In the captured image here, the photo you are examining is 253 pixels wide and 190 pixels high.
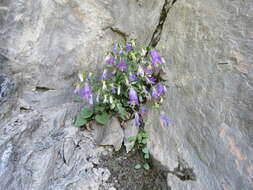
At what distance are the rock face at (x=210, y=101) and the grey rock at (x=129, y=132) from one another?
0.21 m

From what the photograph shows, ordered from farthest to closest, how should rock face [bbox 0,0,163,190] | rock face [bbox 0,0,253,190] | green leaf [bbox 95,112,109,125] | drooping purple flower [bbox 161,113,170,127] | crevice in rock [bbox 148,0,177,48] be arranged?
crevice in rock [bbox 148,0,177,48]
green leaf [bbox 95,112,109,125]
drooping purple flower [bbox 161,113,170,127]
rock face [bbox 0,0,163,190]
rock face [bbox 0,0,253,190]

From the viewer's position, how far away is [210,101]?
187cm

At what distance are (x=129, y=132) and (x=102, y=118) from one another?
382 millimetres

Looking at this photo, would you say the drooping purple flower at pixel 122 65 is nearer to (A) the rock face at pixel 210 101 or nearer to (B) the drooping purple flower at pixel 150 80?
(B) the drooping purple flower at pixel 150 80

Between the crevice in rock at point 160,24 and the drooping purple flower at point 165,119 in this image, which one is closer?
the drooping purple flower at point 165,119

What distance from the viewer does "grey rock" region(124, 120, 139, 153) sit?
2264 mm

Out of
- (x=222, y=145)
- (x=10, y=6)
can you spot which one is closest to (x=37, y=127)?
(x=10, y=6)

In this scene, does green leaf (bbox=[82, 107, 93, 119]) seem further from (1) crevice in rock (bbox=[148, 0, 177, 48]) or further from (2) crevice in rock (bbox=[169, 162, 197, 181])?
(1) crevice in rock (bbox=[148, 0, 177, 48])

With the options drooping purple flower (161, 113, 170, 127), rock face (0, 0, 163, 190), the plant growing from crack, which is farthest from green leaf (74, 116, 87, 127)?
drooping purple flower (161, 113, 170, 127)

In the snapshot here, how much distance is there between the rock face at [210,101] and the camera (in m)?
1.59

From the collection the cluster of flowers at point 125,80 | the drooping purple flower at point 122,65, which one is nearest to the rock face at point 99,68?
the cluster of flowers at point 125,80

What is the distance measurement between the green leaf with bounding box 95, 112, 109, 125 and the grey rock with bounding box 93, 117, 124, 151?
0.14 m

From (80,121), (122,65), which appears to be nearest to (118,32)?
(122,65)

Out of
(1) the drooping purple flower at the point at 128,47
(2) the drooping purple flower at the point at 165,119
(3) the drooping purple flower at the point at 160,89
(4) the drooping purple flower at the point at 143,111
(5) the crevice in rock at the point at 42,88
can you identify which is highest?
(1) the drooping purple flower at the point at 128,47
